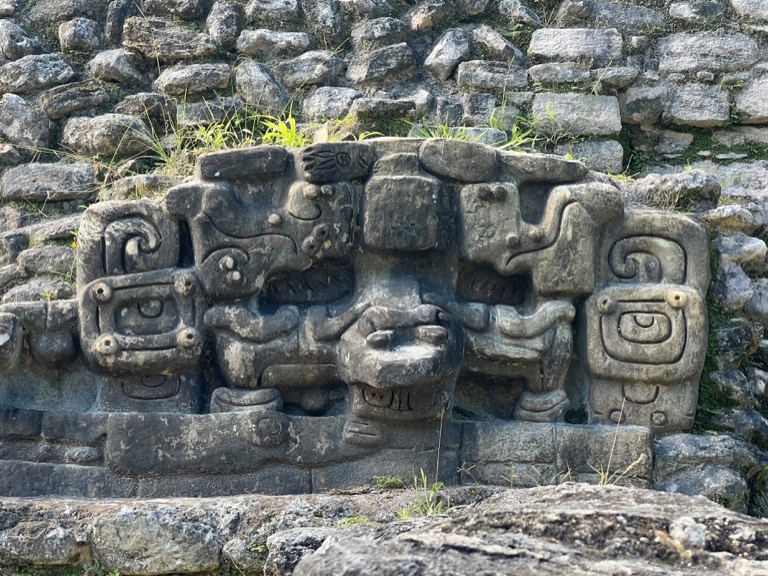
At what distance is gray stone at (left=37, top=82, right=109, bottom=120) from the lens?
6.35 meters

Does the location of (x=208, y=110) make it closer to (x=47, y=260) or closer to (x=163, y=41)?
(x=163, y=41)

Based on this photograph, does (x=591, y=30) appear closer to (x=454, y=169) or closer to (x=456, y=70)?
(x=456, y=70)

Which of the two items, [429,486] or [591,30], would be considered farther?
[591,30]

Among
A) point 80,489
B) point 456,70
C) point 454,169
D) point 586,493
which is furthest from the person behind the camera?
point 456,70

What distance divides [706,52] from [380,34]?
1.69m

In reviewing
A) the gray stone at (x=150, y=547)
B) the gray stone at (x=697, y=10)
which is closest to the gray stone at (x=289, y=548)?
the gray stone at (x=150, y=547)

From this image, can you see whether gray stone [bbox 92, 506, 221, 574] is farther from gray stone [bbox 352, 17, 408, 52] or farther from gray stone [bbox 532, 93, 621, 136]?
gray stone [bbox 352, 17, 408, 52]

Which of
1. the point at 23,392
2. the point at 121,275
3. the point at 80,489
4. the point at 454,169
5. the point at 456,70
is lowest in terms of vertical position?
the point at 80,489

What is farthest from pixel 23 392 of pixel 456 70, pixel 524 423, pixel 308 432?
pixel 456 70

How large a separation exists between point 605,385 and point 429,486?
83 cm

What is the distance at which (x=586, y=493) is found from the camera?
3598 mm

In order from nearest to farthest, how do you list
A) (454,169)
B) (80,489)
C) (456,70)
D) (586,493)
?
1. (586,493)
2. (80,489)
3. (454,169)
4. (456,70)

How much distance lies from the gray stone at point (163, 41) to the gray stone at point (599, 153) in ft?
6.24

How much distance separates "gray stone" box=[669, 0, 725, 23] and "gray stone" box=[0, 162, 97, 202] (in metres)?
3.15
